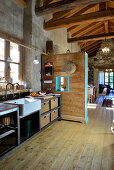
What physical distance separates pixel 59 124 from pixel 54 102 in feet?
2.19

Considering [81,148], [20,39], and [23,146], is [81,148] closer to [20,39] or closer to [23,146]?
[23,146]

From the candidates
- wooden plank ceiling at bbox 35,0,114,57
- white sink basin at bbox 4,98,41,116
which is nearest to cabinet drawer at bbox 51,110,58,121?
white sink basin at bbox 4,98,41,116

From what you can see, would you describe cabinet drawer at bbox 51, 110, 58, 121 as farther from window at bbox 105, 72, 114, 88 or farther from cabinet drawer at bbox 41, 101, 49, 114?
window at bbox 105, 72, 114, 88

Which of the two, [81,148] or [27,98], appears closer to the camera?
[81,148]

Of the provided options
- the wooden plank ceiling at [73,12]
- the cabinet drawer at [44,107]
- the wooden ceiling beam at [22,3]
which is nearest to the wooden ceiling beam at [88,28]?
the wooden plank ceiling at [73,12]

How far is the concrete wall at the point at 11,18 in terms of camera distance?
3440mm

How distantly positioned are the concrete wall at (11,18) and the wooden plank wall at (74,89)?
1419 mm

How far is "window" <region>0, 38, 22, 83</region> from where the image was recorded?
3.46 m

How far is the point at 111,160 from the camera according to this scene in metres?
2.22

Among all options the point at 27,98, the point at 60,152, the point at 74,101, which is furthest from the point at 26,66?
the point at 60,152

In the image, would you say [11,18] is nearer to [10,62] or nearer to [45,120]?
[10,62]

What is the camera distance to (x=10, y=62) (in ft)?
12.2

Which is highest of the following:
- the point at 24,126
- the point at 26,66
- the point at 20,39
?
the point at 20,39

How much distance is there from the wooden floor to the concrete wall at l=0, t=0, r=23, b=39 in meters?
2.86
